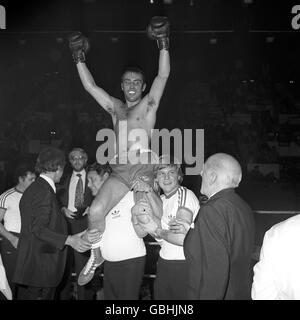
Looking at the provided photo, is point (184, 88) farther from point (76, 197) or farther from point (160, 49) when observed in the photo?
point (160, 49)

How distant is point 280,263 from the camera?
129 cm

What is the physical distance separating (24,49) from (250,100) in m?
4.94

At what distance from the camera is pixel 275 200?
625cm

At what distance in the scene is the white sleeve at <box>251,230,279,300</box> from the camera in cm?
129

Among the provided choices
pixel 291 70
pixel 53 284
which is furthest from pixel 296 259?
pixel 291 70

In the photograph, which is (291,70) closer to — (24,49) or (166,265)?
(24,49)

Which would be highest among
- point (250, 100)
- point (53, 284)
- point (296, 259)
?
point (250, 100)

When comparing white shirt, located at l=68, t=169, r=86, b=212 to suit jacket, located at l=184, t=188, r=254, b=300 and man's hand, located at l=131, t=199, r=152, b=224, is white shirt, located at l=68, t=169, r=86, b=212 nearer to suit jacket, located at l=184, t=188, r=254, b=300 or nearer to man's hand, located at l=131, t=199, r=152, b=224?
man's hand, located at l=131, t=199, r=152, b=224

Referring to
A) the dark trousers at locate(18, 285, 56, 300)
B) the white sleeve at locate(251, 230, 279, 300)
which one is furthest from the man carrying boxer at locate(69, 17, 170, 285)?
the white sleeve at locate(251, 230, 279, 300)

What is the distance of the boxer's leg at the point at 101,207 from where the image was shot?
233 centimetres

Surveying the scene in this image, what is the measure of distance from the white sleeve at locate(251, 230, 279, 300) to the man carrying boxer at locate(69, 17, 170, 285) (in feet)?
3.71

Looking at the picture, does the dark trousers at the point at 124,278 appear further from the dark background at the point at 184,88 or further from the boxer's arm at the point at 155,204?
the dark background at the point at 184,88

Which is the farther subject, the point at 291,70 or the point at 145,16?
the point at 291,70

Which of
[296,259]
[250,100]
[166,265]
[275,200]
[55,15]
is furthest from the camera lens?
[250,100]
